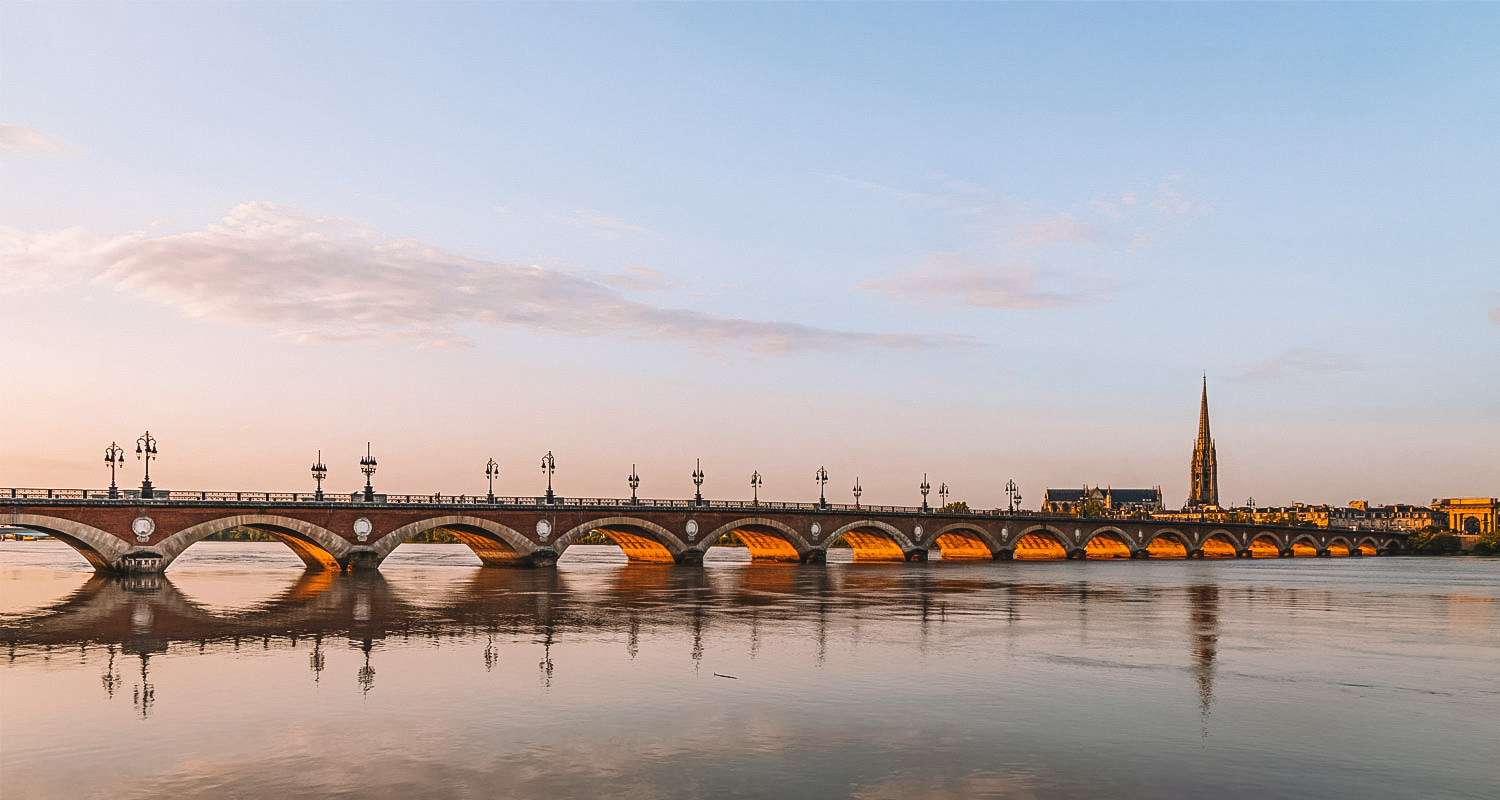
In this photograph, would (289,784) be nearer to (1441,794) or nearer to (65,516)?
(1441,794)

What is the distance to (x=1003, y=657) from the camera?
35.3 m

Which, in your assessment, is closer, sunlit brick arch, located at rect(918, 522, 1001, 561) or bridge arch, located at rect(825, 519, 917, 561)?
bridge arch, located at rect(825, 519, 917, 561)

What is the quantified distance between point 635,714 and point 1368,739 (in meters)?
15.6

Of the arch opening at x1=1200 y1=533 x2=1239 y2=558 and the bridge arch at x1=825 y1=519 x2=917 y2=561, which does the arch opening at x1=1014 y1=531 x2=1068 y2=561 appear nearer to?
the bridge arch at x1=825 y1=519 x2=917 y2=561

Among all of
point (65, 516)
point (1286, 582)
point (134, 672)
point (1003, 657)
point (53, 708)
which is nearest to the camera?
point (53, 708)

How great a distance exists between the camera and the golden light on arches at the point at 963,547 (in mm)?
130250

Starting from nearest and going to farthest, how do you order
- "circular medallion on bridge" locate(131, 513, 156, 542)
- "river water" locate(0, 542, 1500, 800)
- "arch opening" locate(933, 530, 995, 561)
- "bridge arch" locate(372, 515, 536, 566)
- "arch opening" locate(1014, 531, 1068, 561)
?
1. "river water" locate(0, 542, 1500, 800)
2. "circular medallion on bridge" locate(131, 513, 156, 542)
3. "bridge arch" locate(372, 515, 536, 566)
4. "arch opening" locate(933, 530, 995, 561)
5. "arch opening" locate(1014, 531, 1068, 561)

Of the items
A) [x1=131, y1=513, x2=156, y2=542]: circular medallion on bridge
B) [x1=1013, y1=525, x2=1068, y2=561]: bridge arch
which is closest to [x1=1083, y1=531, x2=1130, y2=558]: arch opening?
[x1=1013, y1=525, x2=1068, y2=561]: bridge arch

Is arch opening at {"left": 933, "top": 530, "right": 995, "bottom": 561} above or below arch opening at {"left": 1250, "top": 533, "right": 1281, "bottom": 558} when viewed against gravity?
above

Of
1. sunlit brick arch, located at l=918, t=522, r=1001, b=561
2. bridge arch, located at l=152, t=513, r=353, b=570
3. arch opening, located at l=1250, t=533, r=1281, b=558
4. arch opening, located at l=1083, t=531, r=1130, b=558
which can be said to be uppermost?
bridge arch, located at l=152, t=513, r=353, b=570

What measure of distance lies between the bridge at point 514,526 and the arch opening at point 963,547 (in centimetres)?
19

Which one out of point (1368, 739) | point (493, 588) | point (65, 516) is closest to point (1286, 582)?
point (493, 588)

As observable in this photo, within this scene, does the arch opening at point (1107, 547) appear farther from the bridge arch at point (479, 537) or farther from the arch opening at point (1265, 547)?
the bridge arch at point (479, 537)

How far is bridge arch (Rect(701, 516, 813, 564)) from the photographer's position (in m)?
95.8
